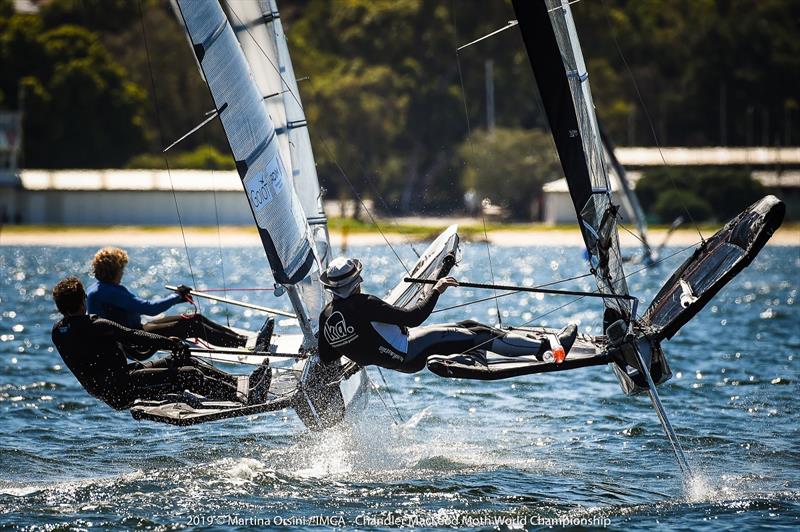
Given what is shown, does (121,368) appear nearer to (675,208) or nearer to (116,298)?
(116,298)

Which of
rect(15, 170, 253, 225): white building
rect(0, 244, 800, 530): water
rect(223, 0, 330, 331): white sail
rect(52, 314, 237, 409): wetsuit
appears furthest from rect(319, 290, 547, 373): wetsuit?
rect(15, 170, 253, 225): white building

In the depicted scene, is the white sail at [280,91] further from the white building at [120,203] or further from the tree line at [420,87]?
the tree line at [420,87]

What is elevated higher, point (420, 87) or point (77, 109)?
point (77, 109)

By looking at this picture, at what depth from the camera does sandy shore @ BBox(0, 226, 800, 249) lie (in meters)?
40.4

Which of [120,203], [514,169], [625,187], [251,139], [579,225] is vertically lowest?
[514,169]

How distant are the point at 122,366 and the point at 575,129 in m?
3.65

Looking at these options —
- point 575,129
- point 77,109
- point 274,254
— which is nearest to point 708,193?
point 77,109

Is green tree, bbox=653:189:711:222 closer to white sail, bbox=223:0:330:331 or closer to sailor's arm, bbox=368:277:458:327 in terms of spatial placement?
white sail, bbox=223:0:330:331

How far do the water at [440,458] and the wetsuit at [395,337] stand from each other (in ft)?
2.91

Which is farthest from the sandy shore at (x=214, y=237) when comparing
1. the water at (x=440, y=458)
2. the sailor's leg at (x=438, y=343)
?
Result: the sailor's leg at (x=438, y=343)

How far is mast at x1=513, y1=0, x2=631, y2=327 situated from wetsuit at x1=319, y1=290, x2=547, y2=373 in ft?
2.80

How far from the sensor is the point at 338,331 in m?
8.51

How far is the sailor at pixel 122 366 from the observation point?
8703 millimetres

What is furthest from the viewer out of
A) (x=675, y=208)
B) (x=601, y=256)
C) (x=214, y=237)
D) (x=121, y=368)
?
(x=675, y=208)
